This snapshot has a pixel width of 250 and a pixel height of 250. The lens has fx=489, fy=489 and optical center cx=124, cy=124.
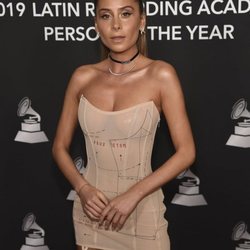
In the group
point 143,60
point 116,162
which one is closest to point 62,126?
point 116,162

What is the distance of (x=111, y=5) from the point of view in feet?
5.50

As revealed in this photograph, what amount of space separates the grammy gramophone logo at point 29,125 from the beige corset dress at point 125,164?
98cm

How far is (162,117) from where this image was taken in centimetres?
266

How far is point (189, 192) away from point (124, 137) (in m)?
1.11

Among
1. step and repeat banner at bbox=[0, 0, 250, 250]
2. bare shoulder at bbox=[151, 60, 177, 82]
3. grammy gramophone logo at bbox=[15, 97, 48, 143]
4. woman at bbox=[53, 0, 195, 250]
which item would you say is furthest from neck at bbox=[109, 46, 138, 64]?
grammy gramophone logo at bbox=[15, 97, 48, 143]

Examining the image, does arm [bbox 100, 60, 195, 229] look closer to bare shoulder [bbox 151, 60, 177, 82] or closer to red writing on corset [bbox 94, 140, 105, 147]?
bare shoulder [bbox 151, 60, 177, 82]

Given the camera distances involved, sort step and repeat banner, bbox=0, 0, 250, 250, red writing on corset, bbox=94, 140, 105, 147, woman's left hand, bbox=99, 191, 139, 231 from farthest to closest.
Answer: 1. step and repeat banner, bbox=0, 0, 250, 250
2. red writing on corset, bbox=94, 140, 105, 147
3. woman's left hand, bbox=99, 191, 139, 231

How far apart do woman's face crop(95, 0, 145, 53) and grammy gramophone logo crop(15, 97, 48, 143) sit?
3.65ft

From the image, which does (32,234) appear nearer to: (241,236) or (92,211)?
(241,236)

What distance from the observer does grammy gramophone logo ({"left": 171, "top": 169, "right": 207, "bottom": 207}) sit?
2.69 metres

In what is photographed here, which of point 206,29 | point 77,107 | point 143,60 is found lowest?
point 77,107

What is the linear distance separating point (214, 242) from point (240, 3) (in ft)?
4.28

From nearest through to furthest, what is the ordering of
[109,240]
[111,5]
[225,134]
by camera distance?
[111,5], [109,240], [225,134]

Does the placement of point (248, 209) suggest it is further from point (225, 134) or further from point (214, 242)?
point (225, 134)
